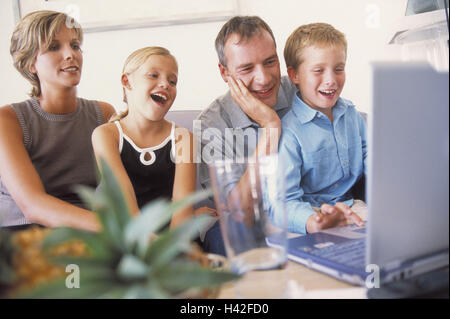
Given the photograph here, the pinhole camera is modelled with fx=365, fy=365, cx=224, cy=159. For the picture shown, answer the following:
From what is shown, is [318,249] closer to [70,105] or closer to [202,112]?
[202,112]

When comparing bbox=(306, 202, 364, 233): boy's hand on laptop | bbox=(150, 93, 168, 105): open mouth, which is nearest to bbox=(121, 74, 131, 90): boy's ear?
bbox=(150, 93, 168, 105): open mouth

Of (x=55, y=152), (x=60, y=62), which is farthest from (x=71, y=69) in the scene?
(x=55, y=152)

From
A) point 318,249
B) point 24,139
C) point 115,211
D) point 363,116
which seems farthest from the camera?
point 363,116

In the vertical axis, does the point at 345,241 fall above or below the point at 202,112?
below

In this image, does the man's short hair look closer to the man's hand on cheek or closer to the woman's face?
the man's hand on cheek

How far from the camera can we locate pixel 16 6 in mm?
1416

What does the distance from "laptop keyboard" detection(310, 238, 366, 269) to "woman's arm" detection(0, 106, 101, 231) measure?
0.65m

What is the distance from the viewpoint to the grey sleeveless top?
1.18 meters

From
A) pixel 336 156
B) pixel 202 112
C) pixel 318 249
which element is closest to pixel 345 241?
pixel 318 249

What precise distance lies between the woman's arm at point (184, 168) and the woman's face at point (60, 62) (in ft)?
1.34

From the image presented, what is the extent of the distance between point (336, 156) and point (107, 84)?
90 cm

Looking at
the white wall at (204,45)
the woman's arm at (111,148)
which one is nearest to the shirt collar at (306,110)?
the white wall at (204,45)

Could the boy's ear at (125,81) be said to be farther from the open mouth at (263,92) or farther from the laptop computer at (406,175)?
the laptop computer at (406,175)

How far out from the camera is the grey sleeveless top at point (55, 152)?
118cm
